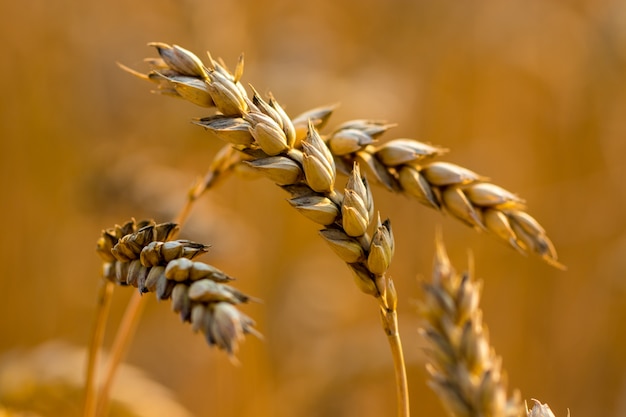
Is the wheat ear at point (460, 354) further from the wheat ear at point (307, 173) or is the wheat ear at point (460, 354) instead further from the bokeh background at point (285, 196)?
the bokeh background at point (285, 196)

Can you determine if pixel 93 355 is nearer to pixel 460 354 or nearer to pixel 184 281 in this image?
pixel 184 281

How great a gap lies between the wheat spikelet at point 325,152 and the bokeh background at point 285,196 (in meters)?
1.35

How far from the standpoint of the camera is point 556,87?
363 centimetres

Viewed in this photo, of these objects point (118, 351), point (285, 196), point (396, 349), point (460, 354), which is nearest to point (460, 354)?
point (460, 354)

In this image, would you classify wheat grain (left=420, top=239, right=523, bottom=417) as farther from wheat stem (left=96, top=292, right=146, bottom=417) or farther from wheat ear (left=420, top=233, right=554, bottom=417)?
wheat stem (left=96, top=292, right=146, bottom=417)

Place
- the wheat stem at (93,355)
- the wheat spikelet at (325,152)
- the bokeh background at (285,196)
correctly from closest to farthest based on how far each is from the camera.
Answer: the wheat spikelet at (325,152)
the wheat stem at (93,355)
the bokeh background at (285,196)

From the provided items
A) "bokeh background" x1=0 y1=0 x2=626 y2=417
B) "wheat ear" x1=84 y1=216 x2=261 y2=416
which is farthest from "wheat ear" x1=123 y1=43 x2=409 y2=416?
"bokeh background" x1=0 y1=0 x2=626 y2=417

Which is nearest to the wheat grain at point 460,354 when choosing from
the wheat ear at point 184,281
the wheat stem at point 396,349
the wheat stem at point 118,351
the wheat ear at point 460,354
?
the wheat ear at point 460,354

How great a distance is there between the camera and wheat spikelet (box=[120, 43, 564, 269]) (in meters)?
0.96

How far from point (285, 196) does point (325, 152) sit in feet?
7.72

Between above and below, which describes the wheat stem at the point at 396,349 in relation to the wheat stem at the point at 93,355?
above

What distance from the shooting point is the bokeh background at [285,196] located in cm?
283

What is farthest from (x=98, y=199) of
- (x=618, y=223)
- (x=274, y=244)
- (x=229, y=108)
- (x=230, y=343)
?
(x=618, y=223)

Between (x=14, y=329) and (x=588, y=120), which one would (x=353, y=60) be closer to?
(x=588, y=120)
